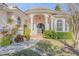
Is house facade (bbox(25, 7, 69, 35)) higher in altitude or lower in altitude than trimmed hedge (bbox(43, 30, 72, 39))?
higher

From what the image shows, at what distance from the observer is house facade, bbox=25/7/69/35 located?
1765mm

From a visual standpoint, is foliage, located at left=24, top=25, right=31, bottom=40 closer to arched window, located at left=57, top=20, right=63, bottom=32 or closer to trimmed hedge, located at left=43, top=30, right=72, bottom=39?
trimmed hedge, located at left=43, top=30, right=72, bottom=39

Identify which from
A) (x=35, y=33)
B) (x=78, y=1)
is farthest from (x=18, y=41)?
(x=78, y=1)

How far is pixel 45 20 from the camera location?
5.83 feet

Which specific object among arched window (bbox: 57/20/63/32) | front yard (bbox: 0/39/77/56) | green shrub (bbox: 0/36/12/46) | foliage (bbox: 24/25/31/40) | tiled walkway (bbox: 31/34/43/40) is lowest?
front yard (bbox: 0/39/77/56)

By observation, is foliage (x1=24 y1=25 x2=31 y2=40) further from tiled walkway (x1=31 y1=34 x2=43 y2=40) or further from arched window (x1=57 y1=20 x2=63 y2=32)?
arched window (x1=57 y1=20 x2=63 y2=32)

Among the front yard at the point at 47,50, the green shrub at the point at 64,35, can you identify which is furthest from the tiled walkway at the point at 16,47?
the green shrub at the point at 64,35

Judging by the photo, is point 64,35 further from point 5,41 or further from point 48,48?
point 5,41

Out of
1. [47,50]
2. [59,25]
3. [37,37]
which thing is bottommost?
[47,50]

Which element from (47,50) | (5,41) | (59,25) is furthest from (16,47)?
(59,25)

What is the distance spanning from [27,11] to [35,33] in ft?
0.70

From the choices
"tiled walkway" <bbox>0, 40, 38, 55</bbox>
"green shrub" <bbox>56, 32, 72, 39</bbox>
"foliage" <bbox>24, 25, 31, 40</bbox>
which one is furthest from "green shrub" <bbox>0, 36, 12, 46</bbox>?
"green shrub" <bbox>56, 32, 72, 39</bbox>

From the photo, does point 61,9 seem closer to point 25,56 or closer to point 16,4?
point 16,4

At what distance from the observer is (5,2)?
1.77 metres
